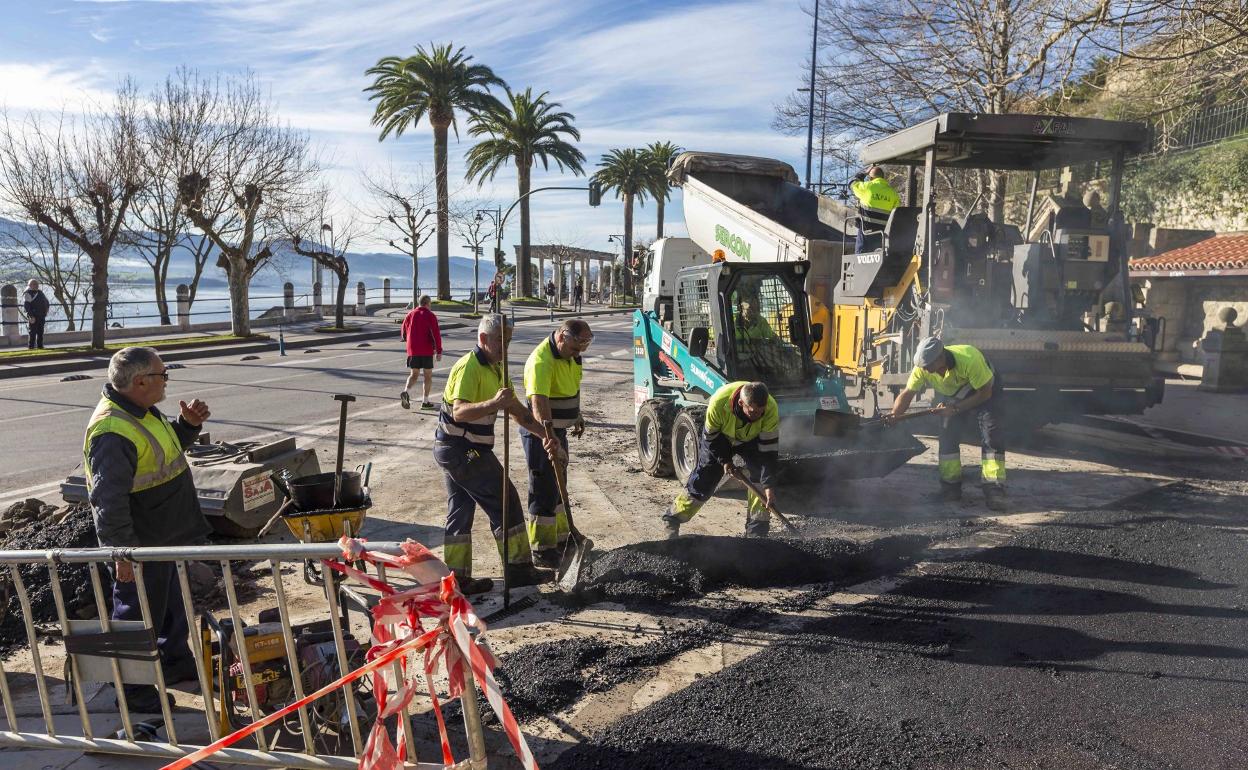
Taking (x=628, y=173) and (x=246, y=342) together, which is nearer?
(x=246, y=342)

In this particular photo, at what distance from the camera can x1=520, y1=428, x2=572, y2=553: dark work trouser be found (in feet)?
19.2

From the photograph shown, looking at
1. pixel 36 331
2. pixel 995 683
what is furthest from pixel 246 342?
pixel 995 683

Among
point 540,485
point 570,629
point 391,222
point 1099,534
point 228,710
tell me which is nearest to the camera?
point 228,710

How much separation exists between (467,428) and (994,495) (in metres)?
4.88

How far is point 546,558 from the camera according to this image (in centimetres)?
586

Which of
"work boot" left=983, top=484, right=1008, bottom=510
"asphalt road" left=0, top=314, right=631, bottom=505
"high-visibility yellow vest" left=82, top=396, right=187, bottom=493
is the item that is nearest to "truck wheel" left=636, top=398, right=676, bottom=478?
"work boot" left=983, top=484, right=1008, bottom=510

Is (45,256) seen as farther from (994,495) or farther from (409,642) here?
(409,642)

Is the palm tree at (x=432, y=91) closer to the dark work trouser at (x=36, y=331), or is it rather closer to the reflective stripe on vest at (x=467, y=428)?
the dark work trouser at (x=36, y=331)

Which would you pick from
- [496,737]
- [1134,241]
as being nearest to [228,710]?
[496,737]

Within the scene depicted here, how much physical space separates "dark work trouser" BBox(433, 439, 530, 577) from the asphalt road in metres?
2.77

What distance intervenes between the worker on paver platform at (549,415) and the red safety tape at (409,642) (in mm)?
2954

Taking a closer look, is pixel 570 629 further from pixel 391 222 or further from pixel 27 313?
pixel 391 222

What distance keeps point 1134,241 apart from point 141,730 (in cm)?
2417

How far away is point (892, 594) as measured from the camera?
5.39m
